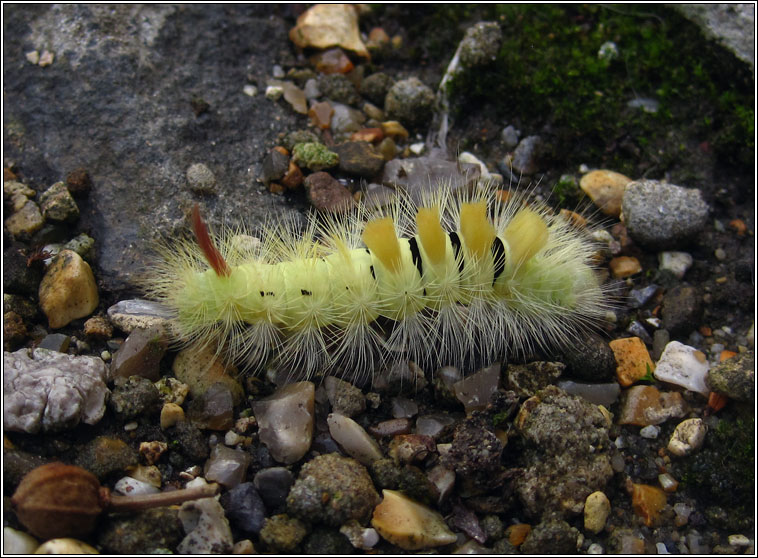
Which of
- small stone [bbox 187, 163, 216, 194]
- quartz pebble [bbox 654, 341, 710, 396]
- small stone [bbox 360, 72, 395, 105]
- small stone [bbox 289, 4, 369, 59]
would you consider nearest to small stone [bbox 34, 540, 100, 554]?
→ small stone [bbox 187, 163, 216, 194]

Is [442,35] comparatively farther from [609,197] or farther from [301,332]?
[301,332]

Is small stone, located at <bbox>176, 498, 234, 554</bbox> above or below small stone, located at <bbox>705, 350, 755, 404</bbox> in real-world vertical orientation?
below

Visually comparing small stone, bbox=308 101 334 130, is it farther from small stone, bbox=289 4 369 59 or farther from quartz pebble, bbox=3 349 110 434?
quartz pebble, bbox=3 349 110 434

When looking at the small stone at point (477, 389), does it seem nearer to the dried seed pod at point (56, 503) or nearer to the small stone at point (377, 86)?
the dried seed pod at point (56, 503)

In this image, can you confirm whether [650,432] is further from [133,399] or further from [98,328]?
[98,328]

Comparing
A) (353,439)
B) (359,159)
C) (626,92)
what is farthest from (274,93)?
(353,439)

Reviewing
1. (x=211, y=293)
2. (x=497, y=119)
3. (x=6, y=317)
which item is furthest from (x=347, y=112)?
(x=6, y=317)
